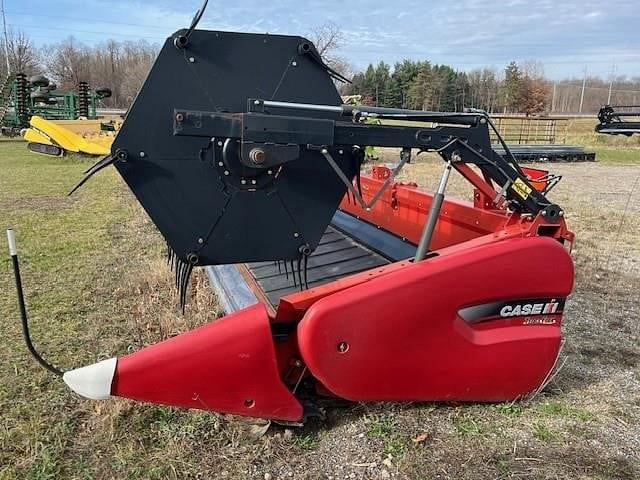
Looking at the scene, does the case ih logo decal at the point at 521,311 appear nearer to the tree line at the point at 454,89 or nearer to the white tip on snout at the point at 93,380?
the white tip on snout at the point at 93,380

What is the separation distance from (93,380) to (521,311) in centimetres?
197

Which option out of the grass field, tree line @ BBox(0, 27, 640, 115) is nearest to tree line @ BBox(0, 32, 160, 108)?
tree line @ BBox(0, 27, 640, 115)

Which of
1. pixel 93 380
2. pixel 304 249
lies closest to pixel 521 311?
pixel 304 249

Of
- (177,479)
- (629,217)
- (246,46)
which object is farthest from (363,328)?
(629,217)

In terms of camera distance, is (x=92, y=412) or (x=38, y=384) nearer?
(x=92, y=412)

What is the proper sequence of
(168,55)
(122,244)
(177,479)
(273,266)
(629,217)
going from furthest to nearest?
(629,217), (122,244), (273,266), (168,55), (177,479)

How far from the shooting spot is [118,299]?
4.90m

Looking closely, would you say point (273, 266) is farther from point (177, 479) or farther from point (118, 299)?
point (177, 479)

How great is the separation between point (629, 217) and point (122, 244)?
7.42 meters

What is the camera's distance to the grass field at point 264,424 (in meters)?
2.58

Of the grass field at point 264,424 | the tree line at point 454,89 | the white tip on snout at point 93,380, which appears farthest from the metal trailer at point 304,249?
the tree line at point 454,89

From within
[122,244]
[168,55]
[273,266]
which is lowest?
[122,244]

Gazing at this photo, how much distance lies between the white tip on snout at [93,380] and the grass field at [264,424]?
0.36m

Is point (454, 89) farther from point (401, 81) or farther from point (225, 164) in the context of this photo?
point (225, 164)
